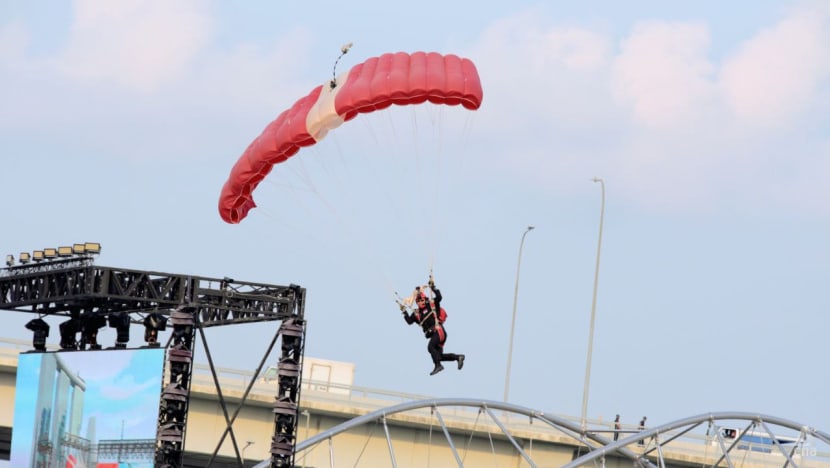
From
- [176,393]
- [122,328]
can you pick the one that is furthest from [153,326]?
[176,393]

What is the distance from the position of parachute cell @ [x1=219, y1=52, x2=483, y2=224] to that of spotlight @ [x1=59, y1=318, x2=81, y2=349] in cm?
429

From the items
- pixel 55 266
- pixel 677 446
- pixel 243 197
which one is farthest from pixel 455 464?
pixel 55 266

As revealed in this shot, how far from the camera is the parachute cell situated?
35812 millimetres

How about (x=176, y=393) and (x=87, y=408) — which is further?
(x=87, y=408)

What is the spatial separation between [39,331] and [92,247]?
2.90 metres

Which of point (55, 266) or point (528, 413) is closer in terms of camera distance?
point (55, 266)

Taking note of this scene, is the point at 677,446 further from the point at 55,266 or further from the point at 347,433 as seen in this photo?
the point at 55,266

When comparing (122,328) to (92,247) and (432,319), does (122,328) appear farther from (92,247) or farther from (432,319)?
(432,319)

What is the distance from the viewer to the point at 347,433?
5003cm

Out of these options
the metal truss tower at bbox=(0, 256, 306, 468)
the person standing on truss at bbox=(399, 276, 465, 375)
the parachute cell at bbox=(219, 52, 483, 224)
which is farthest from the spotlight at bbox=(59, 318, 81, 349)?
the person standing on truss at bbox=(399, 276, 465, 375)

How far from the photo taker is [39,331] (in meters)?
35.9

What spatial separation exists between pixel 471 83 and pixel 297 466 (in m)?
18.0

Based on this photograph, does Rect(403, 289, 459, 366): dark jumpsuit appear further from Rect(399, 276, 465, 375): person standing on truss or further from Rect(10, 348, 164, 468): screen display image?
Rect(10, 348, 164, 468): screen display image

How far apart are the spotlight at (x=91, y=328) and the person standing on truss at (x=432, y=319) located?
599cm
